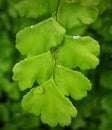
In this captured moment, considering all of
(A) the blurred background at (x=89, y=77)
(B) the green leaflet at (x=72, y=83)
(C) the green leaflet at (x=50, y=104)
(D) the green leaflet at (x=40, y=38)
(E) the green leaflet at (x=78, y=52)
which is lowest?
(A) the blurred background at (x=89, y=77)

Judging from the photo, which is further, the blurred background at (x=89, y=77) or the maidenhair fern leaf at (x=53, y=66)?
the blurred background at (x=89, y=77)

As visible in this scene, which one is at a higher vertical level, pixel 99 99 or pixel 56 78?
pixel 56 78

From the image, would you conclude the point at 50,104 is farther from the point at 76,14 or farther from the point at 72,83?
the point at 76,14

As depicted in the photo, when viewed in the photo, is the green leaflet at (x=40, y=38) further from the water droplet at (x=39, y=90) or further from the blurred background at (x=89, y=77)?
the blurred background at (x=89, y=77)

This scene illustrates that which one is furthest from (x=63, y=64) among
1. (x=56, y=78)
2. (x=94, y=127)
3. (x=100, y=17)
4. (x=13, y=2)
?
(x=94, y=127)

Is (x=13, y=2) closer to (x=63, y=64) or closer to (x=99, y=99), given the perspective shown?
(x=63, y=64)

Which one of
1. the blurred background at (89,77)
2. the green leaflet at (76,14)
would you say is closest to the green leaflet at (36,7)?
the green leaflet at (76,14)

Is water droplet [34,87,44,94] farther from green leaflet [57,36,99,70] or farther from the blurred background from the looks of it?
the blurred background
